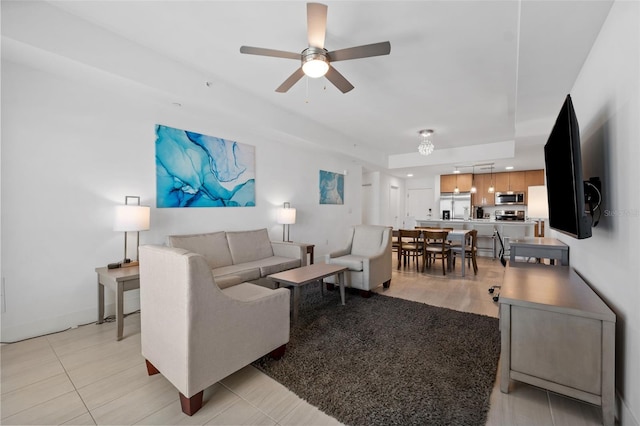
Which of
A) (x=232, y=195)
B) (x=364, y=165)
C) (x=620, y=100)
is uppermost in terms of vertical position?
(x=364, y=165)

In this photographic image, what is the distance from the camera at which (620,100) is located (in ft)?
5.04

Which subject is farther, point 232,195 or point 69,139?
point 232,195

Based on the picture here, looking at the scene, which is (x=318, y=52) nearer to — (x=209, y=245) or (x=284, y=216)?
(x=209, y=245)

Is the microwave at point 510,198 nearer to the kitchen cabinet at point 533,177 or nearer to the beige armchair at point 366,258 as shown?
the kitchen cabinet at point 533,177

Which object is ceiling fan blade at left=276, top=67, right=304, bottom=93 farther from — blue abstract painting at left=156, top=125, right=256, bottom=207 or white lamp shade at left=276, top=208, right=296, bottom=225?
white lamp shade at left=276, top=208, right=296, bottom=225

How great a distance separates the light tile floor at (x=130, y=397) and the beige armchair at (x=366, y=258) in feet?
6.41

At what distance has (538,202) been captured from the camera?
3.89m

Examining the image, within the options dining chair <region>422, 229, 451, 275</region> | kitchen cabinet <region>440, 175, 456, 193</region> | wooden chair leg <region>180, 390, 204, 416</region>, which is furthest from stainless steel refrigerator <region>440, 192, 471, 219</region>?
wooden chair leg <region>180, 390, 204, 416</region>

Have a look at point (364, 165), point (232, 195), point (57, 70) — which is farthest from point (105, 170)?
point (364, 165)

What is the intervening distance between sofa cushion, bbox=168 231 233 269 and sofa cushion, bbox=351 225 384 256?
1930 millimetres

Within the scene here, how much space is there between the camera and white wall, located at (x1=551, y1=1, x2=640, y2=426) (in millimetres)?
1345

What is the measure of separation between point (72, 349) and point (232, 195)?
97.0 inches

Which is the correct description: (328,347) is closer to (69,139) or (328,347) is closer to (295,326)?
(295,326)

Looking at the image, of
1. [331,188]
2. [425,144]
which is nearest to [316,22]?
[425,144]
